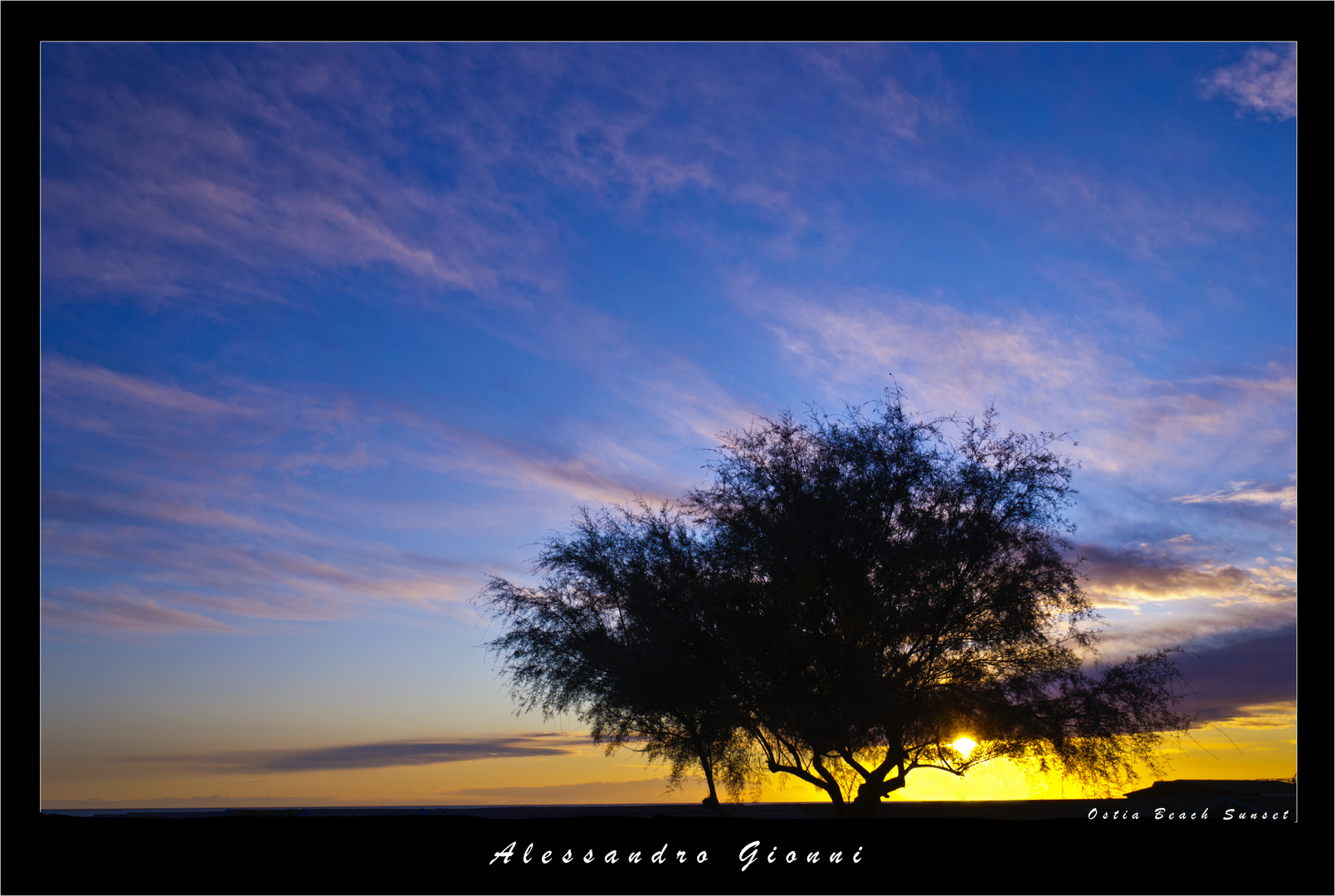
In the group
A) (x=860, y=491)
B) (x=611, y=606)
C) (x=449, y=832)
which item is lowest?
(x=449, y=832)

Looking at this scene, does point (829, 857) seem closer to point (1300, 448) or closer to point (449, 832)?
point (449, 832)

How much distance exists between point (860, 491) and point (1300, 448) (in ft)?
36.1

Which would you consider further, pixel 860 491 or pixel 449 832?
pixel 860 491

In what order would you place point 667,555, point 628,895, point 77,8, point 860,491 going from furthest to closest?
point 667,555, point 860,491, point 628,895, point 77,8

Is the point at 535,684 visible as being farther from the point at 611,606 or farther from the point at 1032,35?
the point at 1032,35

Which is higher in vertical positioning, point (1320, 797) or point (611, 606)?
point (611, 606)

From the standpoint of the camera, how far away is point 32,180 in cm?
1218

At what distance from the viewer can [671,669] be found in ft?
77.8

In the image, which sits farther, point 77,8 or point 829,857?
point 829,857

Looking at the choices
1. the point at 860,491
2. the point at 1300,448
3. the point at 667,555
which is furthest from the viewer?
the point at 667,555

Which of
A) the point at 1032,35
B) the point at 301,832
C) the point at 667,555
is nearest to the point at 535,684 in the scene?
the point at 667,555

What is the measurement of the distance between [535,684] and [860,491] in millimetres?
11460

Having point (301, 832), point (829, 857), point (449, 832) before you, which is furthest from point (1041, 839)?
point (301, 832)

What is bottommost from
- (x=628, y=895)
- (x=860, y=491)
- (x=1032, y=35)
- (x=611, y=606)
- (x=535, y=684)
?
(x=628, y=895)
